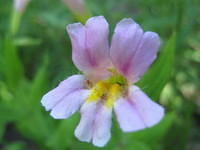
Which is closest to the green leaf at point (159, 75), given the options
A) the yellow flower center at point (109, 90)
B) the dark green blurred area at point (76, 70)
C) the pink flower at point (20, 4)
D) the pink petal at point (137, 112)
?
the dark green blurred area at point (76, 70)

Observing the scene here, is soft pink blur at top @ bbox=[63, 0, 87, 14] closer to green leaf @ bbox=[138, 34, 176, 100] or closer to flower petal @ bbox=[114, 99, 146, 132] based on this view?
green leaf @ bbox=[138, 34, 176, 100]

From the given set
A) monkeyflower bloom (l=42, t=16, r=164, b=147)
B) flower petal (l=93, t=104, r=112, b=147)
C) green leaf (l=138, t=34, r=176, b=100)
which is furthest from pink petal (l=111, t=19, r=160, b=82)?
green leaf (l=138, t=34, r=176, b=100)

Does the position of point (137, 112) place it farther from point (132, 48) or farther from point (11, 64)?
point (11, 64)

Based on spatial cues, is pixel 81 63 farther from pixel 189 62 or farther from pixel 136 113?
pixel 189 62

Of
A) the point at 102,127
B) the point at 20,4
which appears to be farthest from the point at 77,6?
the point at 102,127

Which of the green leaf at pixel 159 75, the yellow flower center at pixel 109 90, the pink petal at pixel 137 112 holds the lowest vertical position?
the green leaf at pixel 159 75

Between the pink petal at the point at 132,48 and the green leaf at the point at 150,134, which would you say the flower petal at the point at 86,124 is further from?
the green leaf at the point at 150,134

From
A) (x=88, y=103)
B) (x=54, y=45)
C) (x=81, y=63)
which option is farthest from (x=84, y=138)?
(x=54, y=45)
